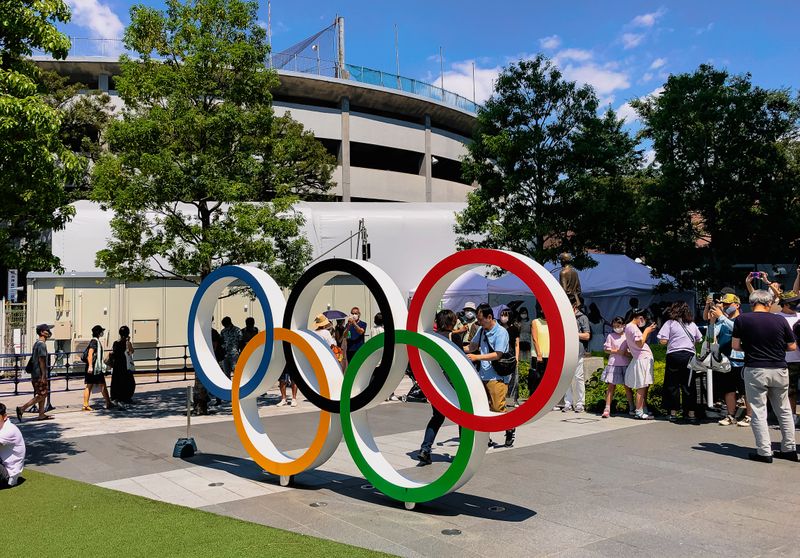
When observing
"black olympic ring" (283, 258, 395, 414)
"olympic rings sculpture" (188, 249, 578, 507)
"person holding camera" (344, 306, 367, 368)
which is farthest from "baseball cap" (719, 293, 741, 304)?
"person holding camera" (344, 306, 367, 368)

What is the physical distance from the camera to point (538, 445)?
8938 mm

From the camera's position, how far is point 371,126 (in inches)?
1582

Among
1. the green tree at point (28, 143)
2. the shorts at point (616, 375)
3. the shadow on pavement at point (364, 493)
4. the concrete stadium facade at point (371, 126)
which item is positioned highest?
the concrete stadium facade at point (371, 126)

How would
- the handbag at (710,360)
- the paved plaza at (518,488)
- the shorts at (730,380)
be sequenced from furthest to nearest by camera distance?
the shorts at (730,380), the handbag at (710,360), the paved plaza at (518,488)

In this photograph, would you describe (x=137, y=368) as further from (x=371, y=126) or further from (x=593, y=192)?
(x=371, y=126)

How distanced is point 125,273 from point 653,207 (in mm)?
16149

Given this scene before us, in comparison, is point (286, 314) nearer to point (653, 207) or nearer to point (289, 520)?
point (289, 520)

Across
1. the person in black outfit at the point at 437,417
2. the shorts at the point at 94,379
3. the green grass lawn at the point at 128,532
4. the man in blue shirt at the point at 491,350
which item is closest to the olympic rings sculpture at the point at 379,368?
the person in black outfit at the point at 437,417

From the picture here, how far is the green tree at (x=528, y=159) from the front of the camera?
68.7 ft

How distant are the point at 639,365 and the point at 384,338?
5.76 meters

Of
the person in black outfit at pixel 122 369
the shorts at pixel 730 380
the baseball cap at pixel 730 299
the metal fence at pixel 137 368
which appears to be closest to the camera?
the shorts at pixel 730 380

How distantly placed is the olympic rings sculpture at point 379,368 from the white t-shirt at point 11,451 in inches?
80.4

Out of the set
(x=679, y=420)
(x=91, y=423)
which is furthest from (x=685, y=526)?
(x=91, y=423)

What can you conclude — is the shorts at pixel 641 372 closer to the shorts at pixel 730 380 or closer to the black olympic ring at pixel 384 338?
the shorts at pixel 730 380
